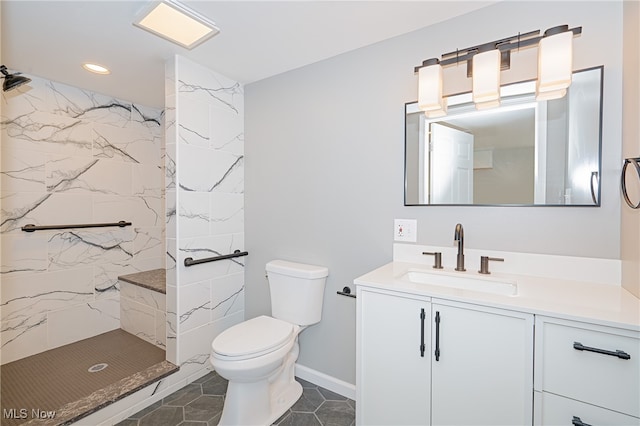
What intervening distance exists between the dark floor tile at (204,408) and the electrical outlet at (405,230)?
152 centimetres

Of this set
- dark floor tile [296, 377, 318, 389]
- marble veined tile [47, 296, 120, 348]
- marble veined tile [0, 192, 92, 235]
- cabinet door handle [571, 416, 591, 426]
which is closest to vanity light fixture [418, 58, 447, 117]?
cabinet door handle [571, 416, 591, 426]

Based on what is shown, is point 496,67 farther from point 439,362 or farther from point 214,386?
point 214,386

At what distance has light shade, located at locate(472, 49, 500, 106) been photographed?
139 centimetres

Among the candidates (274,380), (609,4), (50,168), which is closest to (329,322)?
(274,380)

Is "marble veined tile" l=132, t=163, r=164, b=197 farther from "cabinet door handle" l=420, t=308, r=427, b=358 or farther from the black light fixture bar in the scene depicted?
"cabinet door handle" l=420, t=308, r=427, b=358

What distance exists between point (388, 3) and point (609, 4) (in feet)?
3.04

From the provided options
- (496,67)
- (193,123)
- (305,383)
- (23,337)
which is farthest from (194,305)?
(496,67)

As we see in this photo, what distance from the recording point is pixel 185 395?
6.58 ft

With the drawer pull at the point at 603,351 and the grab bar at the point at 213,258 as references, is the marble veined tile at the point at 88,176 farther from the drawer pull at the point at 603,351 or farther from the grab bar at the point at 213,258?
the drawer pull at the point at 603,351

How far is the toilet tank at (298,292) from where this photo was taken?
6.49ft

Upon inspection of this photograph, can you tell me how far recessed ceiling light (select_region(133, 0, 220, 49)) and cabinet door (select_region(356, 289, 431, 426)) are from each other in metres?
1.63

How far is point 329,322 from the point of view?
2061 mm

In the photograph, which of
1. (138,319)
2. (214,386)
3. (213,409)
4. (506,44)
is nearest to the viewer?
(506,44)

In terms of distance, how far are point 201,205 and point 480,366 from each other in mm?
1921
